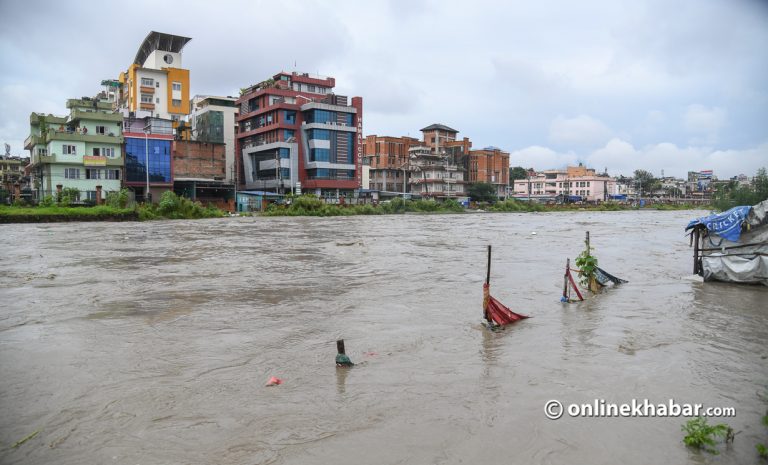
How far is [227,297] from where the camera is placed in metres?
13.0

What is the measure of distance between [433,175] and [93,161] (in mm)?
52389

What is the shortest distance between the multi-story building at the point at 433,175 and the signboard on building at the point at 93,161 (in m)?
49.5

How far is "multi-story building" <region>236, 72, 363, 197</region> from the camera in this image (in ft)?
214

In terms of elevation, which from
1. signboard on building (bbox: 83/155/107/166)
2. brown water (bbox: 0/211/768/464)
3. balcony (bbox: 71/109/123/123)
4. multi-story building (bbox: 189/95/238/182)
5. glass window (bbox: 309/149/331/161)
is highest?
multi-story building (bbox: 189/95/238/182)

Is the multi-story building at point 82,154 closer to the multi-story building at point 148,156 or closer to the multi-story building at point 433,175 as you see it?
the multi-story building at point 148,156

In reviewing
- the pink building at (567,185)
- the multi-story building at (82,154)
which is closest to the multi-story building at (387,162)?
the pink building at (567,185)

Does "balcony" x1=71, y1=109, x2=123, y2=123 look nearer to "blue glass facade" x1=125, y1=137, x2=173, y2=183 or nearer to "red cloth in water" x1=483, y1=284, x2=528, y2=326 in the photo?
"blue glass facade" x1=125, y1=137, x2=173, y2=183

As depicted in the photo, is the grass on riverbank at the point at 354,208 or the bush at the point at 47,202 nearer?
the bush at the point at 47,202

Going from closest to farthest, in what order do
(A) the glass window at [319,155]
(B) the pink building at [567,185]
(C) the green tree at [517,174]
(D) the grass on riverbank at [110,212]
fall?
(D) the grass on riverbank at [110,212], (A) the glass window at [319,155], (B) the pink building at [567,185], (C) the green tree at [517,174]

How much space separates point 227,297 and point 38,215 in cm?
3557

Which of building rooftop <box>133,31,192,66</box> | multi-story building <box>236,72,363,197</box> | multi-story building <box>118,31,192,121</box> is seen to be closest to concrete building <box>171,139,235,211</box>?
multi-story building <box>236,72,363,197</box>

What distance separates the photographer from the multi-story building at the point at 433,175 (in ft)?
289

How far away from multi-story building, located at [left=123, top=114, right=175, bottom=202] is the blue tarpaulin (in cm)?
5077

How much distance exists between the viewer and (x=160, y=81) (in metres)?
67.9
